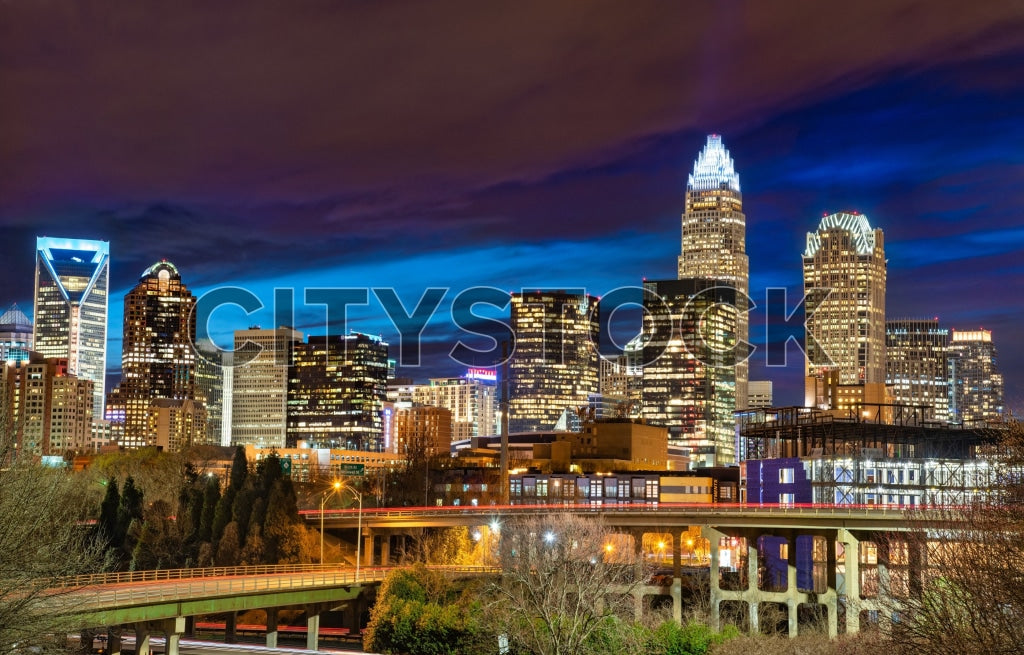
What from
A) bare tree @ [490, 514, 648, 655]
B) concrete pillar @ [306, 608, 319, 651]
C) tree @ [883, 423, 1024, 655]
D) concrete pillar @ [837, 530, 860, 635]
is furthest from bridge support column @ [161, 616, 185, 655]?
concrete pillar @ [837, 530, 860, 635]

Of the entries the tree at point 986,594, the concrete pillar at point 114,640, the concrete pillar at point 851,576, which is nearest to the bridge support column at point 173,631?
the concrete pillar at point 114,640

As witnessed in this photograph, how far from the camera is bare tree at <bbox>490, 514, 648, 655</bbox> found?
227 ft

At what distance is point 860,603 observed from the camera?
345 ft

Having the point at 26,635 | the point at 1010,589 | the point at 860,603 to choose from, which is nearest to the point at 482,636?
the point at 860,603

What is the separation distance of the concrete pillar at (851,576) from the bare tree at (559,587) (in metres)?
17.1

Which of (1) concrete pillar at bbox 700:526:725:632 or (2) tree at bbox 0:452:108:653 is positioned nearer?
(2) tree at bbox 0:452:108:653

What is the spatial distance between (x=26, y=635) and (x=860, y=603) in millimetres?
74071

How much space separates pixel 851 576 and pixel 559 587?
135 feet

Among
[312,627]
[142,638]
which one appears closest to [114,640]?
[142,638]

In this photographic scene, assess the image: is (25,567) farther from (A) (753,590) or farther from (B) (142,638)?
(A) (753,590)

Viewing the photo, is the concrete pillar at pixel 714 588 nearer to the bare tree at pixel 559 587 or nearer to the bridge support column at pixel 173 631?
the bare tree at pixel 559 587

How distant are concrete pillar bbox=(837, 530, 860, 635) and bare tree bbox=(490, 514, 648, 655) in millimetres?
17073

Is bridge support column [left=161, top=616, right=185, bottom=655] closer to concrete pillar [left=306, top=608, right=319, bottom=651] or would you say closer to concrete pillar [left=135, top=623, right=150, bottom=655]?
concrete pillar [left=135, top=623, right=150, bottom=655]

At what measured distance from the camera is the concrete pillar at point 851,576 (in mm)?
101375
